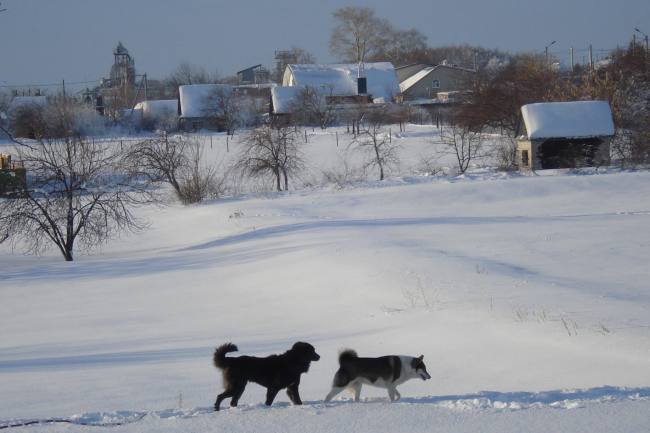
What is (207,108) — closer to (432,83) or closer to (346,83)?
(346,83)

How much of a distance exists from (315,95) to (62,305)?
69.0 metres

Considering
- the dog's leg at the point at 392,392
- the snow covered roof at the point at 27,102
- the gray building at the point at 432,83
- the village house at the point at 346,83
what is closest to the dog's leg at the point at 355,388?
the dog's leg at the point at 392,392

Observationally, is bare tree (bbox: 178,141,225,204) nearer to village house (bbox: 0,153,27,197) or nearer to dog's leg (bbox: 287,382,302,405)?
village house (bbox: 0,153,27,197)

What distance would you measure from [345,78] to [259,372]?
9025 cm

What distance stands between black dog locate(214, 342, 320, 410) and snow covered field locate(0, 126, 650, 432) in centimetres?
24

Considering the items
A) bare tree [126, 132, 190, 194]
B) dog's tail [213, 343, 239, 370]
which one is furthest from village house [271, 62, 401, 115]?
dog's tail [213, 343, 239, 370]

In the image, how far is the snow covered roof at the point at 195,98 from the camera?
88.7m

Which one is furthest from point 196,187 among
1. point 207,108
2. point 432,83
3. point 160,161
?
point 432,83

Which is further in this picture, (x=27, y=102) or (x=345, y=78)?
(x=345, y=78)

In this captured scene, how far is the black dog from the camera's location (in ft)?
24.3

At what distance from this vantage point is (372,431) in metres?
6.50

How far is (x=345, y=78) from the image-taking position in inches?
3770

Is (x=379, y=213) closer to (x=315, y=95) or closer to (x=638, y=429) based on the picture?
(x=638, y=429)

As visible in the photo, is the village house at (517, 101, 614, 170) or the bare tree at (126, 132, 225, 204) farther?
the village house at (517, 101, 614, 170)
